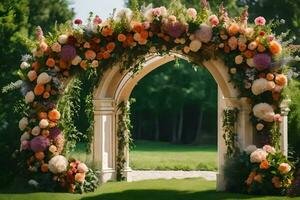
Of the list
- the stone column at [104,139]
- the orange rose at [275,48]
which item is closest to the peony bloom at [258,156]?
the orange rose at [275,48]

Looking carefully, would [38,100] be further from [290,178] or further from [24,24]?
[24,24]

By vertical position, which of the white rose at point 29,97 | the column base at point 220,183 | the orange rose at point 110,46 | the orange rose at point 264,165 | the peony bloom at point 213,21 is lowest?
the column base at point 220,183

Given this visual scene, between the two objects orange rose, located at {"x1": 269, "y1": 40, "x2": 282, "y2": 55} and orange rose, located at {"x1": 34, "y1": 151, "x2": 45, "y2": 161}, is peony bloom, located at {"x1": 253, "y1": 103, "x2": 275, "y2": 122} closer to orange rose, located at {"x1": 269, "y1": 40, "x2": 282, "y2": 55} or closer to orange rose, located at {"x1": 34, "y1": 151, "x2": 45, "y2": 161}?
orange rose, located at {"x1": 269, "y1": 40, "x2": 282, "y2": 55}

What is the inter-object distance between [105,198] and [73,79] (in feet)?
9.87

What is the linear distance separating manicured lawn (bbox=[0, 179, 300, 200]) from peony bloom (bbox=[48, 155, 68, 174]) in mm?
592

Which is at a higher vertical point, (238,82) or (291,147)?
(238,82)

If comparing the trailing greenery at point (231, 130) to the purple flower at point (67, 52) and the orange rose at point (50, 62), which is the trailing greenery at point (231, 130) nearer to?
the purple flower at point (67, 52)

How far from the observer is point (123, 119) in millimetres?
15273

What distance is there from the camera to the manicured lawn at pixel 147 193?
11.6 meters

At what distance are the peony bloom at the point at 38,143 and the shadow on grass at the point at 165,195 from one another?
5.22ft

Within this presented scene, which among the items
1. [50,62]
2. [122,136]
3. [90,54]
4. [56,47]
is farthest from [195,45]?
[122,136]

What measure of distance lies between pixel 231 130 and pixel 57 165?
11.4 ft

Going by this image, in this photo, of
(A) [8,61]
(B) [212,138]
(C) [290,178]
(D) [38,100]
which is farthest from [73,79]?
(B) [212,138]

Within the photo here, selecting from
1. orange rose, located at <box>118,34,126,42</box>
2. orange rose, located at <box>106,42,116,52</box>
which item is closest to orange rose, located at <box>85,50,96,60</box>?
orange rose, located at <box>106,42,116,52</box>
